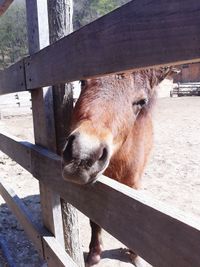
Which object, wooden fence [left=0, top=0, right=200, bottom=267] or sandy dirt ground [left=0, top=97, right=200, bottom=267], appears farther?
sandy dirt ground [left=0, top=97, right=200, bottom=267]

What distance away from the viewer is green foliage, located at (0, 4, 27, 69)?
43.7 m

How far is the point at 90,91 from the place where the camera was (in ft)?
6.02

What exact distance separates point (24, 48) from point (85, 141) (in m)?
46.0

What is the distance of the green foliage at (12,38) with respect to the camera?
4369 centimetres

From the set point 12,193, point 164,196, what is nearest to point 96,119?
point 12,193

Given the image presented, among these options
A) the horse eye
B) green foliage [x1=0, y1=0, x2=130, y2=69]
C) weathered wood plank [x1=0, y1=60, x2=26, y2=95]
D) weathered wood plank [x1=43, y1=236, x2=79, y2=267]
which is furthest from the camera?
green foliage [x1=0, y1=0, x2=130, y2=69]

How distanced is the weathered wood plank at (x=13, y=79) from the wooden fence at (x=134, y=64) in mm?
475

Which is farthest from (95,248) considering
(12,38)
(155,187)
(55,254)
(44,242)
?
(12,38)

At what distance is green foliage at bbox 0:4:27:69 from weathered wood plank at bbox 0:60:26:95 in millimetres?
42631

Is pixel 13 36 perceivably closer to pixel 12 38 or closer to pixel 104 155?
pixel 12 38

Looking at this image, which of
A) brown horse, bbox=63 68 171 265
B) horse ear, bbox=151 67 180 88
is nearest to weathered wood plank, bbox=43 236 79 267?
brown horse, bbox=63 68 171 265

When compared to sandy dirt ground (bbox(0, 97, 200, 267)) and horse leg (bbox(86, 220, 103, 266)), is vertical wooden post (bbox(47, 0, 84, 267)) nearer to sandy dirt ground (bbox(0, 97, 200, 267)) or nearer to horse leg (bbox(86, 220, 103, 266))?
sandy dirt ground (bbox(0, 97, 200, 267))

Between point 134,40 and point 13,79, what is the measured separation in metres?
1.67

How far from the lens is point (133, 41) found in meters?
1.09
